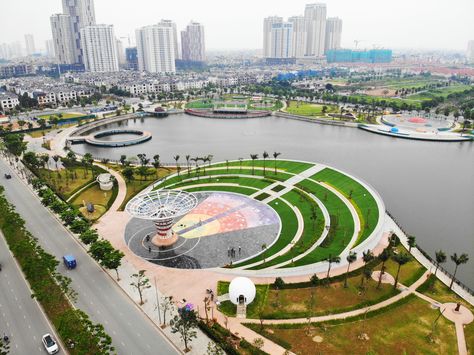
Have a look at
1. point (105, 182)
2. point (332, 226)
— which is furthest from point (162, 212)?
point (332, 226)

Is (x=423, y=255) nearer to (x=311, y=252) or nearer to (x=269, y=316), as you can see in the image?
(x=311, y=252)

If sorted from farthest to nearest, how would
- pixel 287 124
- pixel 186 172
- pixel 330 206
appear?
1. pixel 287 124
2. pixel 186 172
3. pixel 330 206

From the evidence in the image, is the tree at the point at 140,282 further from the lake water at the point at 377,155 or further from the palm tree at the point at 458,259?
the lake water at the point at 377,155

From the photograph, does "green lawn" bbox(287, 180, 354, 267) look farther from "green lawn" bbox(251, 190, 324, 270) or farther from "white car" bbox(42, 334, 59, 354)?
"white car" bbox(42, 334, 59, 354)

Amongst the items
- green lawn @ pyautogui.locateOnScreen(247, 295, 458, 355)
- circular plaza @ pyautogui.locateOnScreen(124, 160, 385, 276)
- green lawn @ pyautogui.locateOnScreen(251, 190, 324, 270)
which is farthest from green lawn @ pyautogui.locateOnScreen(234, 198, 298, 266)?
green lawn @ pyautogui.locateOnScreen(247, 295, 458, 355)

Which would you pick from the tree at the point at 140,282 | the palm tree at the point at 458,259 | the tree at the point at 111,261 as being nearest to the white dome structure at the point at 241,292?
the tree at the point at 140,282

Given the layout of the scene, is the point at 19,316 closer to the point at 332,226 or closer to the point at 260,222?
the point at 260,222

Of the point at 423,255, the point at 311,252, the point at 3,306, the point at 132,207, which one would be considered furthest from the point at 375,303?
the point at 3,306
